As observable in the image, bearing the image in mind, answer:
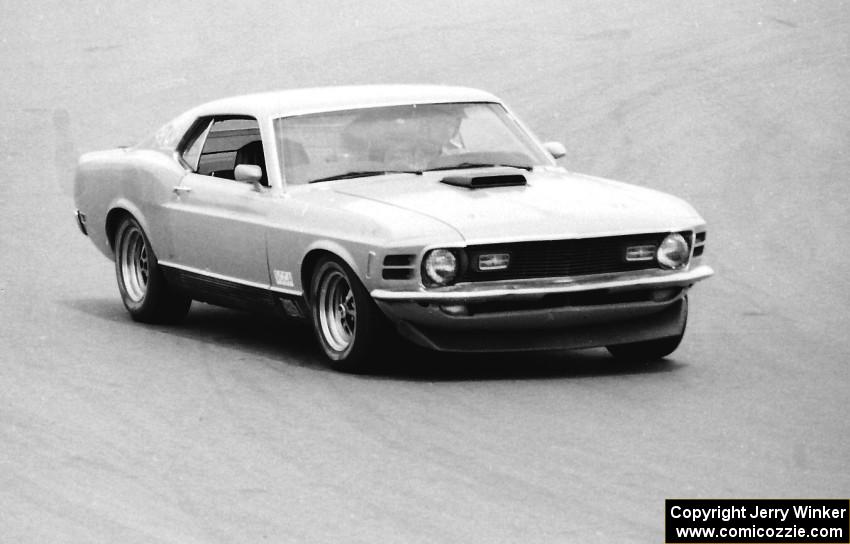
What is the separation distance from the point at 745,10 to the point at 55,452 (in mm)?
17022

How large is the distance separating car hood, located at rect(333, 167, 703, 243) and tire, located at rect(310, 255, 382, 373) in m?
0.42

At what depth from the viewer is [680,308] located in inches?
390

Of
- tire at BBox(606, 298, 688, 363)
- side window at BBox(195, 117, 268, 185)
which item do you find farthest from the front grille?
side window at BBox(195, 117, 268, 185)

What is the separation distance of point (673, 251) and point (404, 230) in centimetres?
139

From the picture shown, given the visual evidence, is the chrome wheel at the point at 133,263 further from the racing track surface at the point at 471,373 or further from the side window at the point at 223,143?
the side window at the point at 223,143

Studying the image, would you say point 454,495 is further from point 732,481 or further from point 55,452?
point 55,452

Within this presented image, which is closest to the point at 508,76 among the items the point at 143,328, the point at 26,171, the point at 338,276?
the point at 26,171

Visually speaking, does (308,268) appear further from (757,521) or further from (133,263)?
(757,521)

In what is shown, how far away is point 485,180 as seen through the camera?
32.8ft

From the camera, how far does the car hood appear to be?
939cm

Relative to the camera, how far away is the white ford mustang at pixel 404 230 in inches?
369

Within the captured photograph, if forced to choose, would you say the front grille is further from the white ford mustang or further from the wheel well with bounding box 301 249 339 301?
the wheel well with bounding box 301 249 339 301

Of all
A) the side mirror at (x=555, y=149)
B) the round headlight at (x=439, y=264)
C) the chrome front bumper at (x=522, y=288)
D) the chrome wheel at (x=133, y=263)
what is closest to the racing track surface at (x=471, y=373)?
the chrome wheel at (x=133, y=263)

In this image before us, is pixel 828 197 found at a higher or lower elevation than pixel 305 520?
lower
